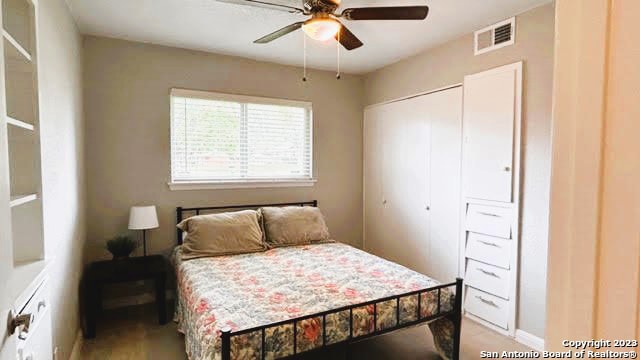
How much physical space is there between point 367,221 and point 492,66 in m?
2.44

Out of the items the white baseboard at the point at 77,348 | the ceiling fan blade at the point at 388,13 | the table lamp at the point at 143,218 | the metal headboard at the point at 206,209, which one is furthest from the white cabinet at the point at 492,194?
the white baseboard at the point at 77,348

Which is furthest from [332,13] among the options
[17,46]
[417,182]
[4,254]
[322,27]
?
[417,182]

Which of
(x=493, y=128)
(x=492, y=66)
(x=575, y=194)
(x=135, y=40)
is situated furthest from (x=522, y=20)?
(x=135, y=40)

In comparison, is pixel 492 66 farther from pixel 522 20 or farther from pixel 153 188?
pixel 153 188

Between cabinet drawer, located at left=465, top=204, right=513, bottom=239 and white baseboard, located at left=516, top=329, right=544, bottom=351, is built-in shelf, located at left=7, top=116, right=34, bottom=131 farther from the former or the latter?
white baseboard, located at left=516, top=329, right=544, bottom=351

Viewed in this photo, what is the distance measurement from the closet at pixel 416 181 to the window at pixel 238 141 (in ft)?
2.88

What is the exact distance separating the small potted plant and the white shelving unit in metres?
1.62

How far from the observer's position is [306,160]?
174 inches

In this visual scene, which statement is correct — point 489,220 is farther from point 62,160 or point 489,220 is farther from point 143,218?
point 62,160

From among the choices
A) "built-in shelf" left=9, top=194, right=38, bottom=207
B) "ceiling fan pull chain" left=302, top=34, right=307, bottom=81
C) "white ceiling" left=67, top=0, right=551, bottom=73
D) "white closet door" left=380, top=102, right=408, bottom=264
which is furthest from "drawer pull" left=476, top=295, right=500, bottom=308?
"built-in shelf" left=9, top=194, right=38, bottom=207

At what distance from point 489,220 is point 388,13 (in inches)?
77.5

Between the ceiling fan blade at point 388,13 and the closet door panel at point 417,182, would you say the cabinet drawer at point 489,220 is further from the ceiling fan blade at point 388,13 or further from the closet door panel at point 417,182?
the ceiling fan blade at point 388,13

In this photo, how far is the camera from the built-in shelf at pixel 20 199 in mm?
1316

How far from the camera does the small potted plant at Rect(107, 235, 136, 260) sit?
324 cm
